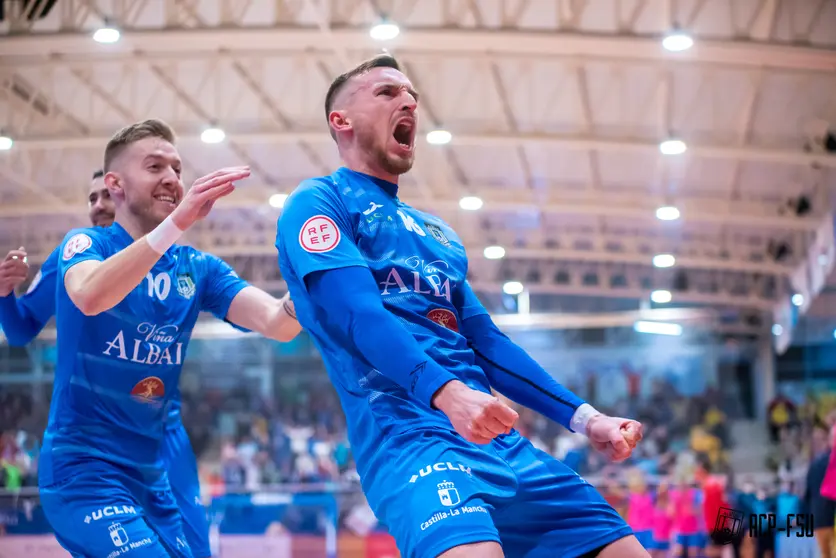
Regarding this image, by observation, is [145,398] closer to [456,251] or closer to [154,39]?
[456,251]

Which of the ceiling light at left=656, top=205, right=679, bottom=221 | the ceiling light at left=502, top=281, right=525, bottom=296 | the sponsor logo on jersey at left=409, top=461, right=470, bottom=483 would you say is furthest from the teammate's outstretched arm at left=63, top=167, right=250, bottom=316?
the ceiling light at left=502, top=281, right=525, bottom=296

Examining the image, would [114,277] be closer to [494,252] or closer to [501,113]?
[501,113]

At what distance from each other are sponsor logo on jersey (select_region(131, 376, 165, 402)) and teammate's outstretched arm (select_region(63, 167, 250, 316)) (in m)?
0.44

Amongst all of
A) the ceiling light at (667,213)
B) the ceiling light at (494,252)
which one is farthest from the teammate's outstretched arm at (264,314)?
the ceiling light at (494,252)

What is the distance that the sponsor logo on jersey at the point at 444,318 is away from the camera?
3072mm

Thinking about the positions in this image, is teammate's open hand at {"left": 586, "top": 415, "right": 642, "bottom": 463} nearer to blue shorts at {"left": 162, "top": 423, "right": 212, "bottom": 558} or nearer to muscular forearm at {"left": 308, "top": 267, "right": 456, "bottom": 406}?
muscular forearm at {"left": 308, "top": 267, "right": 456, "bottom": 406}

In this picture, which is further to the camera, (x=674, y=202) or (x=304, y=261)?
(x=674, y=202)

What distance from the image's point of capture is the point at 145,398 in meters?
3.93

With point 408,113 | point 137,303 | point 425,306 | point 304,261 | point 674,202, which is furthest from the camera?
point 674,202

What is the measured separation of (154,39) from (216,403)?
12987mm

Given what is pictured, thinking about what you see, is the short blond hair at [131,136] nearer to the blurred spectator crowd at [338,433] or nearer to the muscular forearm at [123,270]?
the muscular forearm at [123,270]

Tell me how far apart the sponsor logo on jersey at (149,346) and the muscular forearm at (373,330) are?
1276mm

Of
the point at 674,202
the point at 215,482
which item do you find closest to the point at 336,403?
the point at 215,482

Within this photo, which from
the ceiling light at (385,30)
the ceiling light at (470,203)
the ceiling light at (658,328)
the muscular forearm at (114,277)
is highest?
the ceiling light at (470,203)
